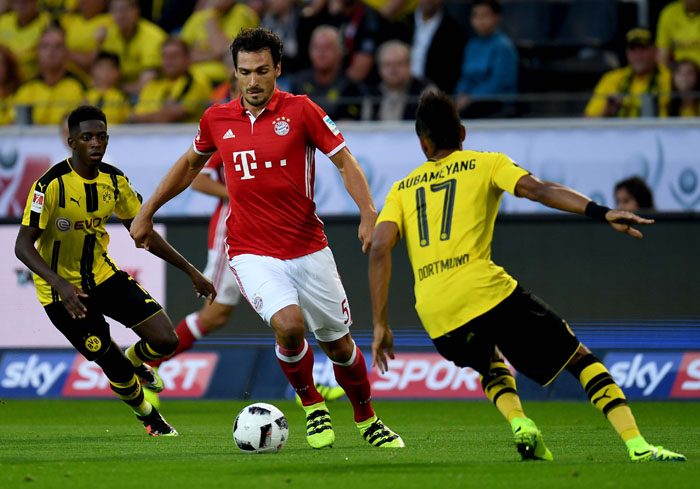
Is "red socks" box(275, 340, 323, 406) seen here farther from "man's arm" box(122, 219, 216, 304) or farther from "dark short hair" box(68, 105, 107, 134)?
"dark short hair" box(68, 105, 107, 134)

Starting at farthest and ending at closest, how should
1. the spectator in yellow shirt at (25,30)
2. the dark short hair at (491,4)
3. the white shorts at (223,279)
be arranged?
the spectator in yellow shirt at (25,30)
the dark short hair at (491,4)
the white shorts at (223,279)

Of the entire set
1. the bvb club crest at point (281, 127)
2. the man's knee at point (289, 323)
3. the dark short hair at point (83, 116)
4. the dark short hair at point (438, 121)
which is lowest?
the man's knee at point (289, 323)

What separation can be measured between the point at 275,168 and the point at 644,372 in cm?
558

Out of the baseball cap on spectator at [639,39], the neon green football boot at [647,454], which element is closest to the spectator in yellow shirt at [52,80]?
the baseball cap on spectator at [639,39]

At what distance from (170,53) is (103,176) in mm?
6498

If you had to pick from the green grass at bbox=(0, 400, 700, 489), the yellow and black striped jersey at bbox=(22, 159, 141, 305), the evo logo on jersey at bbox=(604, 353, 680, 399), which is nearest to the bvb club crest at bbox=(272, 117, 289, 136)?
the green grass at bbox=(0, 400, 700, 489)

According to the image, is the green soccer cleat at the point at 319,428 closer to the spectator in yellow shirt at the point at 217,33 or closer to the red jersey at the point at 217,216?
the red jersey at the point at 217,216

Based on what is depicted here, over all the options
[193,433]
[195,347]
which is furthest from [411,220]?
[195,347]

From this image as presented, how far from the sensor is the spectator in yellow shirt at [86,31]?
58.2 feet

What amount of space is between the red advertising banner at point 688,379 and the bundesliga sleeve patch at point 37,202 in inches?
240

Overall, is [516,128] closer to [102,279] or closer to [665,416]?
[665,416]

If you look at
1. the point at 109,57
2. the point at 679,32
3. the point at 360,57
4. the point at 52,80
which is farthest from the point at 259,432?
the point at 52,80

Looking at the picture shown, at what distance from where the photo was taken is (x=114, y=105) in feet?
52.0

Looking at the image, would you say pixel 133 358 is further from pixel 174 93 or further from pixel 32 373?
pixel 174 93
